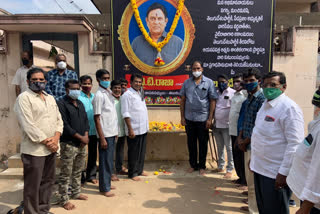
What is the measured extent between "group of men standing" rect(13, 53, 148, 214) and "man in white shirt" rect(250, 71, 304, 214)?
2.41 meters

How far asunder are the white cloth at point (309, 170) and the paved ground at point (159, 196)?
6.59ft

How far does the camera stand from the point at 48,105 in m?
2.95

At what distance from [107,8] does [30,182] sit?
690 cm

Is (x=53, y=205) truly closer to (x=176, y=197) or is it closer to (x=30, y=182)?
(x=30, y=182)

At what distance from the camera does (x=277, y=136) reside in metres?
2.19

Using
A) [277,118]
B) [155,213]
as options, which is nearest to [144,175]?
[155,213]

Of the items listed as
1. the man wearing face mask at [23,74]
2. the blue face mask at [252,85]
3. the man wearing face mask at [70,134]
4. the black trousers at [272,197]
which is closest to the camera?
the black trousers at [272,197]

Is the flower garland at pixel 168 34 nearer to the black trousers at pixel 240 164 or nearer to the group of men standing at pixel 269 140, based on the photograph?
the group of men standing at pixel 269 140

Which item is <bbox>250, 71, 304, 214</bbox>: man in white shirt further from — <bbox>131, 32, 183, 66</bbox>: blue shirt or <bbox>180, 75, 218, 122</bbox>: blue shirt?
<bbox>131, 32, 183, 66</bbox>: blue shirt

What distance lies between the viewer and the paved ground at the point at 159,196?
11.4 feet

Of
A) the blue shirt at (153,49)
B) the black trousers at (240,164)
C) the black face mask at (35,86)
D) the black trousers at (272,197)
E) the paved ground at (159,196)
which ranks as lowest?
the paved ground at (159,196)

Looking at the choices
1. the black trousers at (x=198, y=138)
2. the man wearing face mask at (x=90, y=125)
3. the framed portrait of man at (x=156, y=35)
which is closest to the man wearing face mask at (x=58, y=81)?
the man wearing face mask at (x=90, y=125)

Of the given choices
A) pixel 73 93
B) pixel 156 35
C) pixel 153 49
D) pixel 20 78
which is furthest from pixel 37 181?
pixel 156 35

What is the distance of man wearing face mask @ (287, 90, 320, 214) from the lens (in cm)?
149
